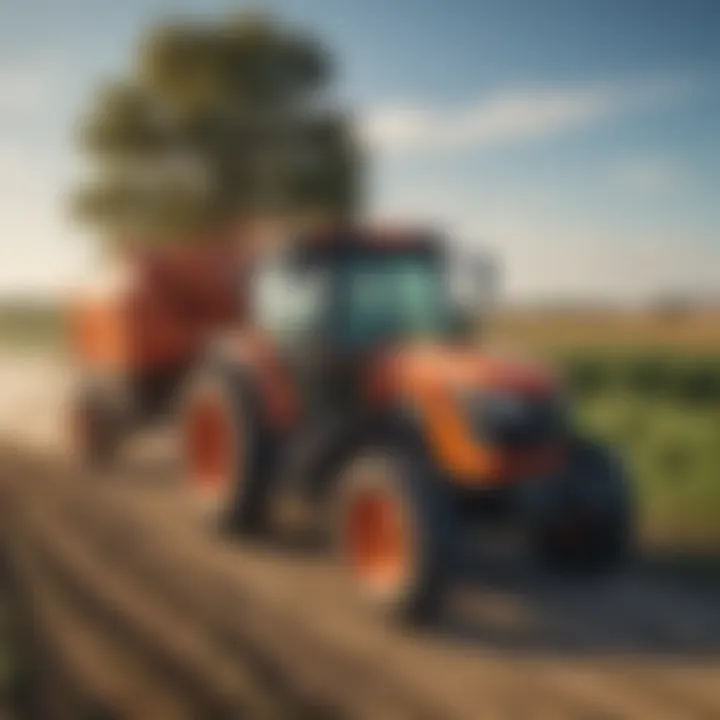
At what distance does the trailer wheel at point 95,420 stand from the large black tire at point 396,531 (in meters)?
1.45

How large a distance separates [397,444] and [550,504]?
550 millimetres

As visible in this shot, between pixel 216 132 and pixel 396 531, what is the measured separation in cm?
126

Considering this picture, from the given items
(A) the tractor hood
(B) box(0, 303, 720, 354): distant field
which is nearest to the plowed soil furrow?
(A) the tractor hood

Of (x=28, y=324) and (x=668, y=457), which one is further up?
(x=28, y=324)

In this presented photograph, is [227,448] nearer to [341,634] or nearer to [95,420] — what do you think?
[95,420]

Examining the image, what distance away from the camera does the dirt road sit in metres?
2.39

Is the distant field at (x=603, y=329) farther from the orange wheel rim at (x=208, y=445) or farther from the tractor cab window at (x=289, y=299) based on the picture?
the orange wheel rim at (x=208, y=445)

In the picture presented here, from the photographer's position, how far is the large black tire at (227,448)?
3.44 m

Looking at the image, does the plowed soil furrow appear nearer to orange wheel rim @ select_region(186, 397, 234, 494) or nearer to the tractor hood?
orange wheel rim @ select_region(186, 397, 234, 494)

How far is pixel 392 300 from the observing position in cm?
315

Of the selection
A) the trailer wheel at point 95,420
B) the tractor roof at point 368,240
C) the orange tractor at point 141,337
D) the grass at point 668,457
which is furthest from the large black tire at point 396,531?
the trailer wheel at point 95,420

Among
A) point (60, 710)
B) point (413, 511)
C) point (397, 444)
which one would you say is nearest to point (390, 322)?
point (397, 444)

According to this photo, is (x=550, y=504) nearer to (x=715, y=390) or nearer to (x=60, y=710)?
(x=60, y=710)

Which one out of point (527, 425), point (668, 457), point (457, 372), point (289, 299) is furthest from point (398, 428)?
point (668, 457)
